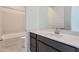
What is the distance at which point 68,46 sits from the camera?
40.4 inches

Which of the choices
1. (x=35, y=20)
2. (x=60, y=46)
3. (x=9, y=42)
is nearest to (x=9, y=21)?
(x=9, y=42)

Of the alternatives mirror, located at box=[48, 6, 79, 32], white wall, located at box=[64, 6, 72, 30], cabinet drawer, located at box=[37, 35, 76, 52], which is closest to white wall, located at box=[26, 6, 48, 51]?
mirror, located at box=[48, 6, 79, 32]

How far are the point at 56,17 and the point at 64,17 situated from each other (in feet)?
0.52

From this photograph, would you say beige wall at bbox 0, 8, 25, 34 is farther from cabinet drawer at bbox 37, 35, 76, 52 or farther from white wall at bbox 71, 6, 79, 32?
white wall at bbox 71, 6, 79, 32

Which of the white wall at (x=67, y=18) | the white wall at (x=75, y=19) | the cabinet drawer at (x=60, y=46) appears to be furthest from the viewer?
the white wall at (x=67, y=18)

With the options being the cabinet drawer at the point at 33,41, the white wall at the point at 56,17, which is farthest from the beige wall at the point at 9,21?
the cabinet drawer at the point at 33,41

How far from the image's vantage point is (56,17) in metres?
1.94

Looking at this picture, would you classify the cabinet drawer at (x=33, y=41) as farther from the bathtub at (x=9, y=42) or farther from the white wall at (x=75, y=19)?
the white wall at (x=75, y=19)

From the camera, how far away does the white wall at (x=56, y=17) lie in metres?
1.87

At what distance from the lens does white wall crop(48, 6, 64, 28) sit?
187 cm

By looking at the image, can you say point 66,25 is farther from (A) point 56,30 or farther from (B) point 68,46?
(B) point 68,46

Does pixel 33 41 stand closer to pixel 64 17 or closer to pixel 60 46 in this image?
pixel 64 17
